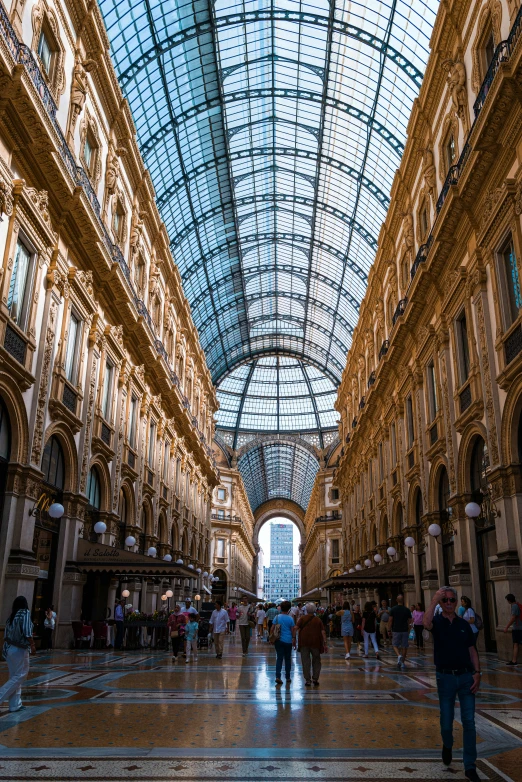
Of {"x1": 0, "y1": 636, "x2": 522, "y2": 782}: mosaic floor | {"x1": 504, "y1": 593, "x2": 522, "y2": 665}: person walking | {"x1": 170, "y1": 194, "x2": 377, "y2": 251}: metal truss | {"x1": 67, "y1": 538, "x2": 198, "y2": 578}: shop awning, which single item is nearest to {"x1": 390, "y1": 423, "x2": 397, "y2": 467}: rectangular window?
{"x1": 67, "y1": 538, "x2": 198, "y2": 578}: shop awning

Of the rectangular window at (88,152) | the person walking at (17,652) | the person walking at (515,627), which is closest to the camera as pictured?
the person walking at (17,652)

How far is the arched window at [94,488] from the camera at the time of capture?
22491 millimetres

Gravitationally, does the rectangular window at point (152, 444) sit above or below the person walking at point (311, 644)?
above

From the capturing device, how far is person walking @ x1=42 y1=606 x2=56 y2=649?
57.9ft

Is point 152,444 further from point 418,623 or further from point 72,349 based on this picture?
point 418,623

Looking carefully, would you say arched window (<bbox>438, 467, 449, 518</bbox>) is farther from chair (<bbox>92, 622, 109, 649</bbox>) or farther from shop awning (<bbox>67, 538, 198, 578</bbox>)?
chair (<bbox>92, 622, 109, 649</bbox>)

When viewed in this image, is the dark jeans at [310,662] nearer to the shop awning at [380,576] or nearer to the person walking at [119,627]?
the person walking at [119,627]

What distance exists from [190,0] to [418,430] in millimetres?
20259

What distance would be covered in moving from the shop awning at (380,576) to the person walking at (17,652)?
1975cm

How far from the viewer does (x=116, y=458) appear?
979 inches

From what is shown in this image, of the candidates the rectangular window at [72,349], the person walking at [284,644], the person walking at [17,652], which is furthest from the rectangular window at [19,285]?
the person walking at [284,644]

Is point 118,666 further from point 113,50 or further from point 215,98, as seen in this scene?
point 215,98

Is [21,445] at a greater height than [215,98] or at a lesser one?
lesser

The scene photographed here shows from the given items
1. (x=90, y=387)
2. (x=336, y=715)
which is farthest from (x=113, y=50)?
(x=336, y=715)
